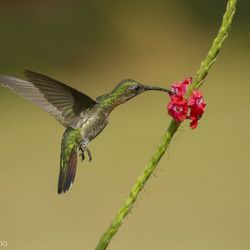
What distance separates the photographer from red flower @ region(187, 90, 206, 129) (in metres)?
1.36

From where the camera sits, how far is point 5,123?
31.7 feet

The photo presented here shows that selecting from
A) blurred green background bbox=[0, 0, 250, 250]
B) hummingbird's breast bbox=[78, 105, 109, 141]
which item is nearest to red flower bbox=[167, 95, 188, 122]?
hummingbird's breast bbox=[78, 105, 109, 141]

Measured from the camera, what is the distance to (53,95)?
5.72ft

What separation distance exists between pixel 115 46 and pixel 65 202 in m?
4.51

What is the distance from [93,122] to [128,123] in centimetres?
781

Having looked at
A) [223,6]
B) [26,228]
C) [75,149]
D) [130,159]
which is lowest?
[26,228]

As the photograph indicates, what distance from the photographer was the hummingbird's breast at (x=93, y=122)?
1.73 metres

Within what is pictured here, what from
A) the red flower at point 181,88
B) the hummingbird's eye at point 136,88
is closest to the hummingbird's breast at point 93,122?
the hummingbird's eye at point 136,88

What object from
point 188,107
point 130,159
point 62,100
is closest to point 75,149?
point 62,100

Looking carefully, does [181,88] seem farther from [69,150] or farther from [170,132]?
[69,150]

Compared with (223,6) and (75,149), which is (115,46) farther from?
(75,149)

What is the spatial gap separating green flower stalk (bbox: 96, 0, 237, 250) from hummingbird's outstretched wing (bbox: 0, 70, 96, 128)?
1.28 ft

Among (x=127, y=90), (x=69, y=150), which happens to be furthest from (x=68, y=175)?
(x=127, y=90)

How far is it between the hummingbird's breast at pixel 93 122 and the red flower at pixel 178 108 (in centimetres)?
37
